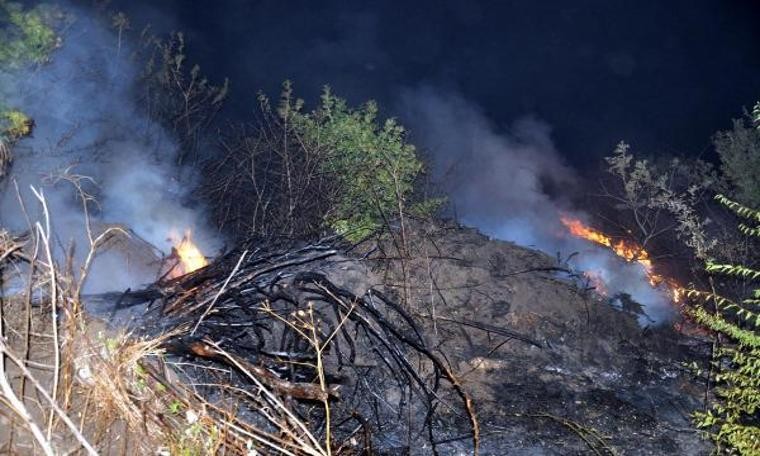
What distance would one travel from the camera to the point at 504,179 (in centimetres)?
2044

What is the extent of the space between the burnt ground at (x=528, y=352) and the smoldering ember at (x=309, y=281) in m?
0.04

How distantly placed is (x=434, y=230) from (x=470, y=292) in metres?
1.88

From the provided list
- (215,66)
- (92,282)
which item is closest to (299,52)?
(215,66)

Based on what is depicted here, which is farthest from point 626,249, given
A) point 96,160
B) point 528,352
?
point 96,160

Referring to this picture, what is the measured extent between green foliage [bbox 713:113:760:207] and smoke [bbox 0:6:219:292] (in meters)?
14.0

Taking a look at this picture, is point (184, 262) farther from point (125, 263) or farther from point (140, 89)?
point (140, 89)

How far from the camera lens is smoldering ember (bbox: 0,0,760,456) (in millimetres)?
3770

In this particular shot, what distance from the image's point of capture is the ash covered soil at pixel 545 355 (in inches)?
277

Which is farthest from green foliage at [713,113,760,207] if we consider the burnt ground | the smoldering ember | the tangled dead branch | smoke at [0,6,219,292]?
smoke at [0,6,219,292]

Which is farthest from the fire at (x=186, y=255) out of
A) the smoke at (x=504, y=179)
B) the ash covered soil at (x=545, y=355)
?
the smoke at (x=504, y=179)

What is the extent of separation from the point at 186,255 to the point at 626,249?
12.5 m

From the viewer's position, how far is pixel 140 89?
596 inches

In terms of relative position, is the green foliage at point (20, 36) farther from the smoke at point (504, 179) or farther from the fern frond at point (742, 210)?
the fern frond at point (742, 210)

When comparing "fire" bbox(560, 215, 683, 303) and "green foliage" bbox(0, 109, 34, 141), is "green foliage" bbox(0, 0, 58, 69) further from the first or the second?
"fire" bbox(560, 215, 683, 303)
